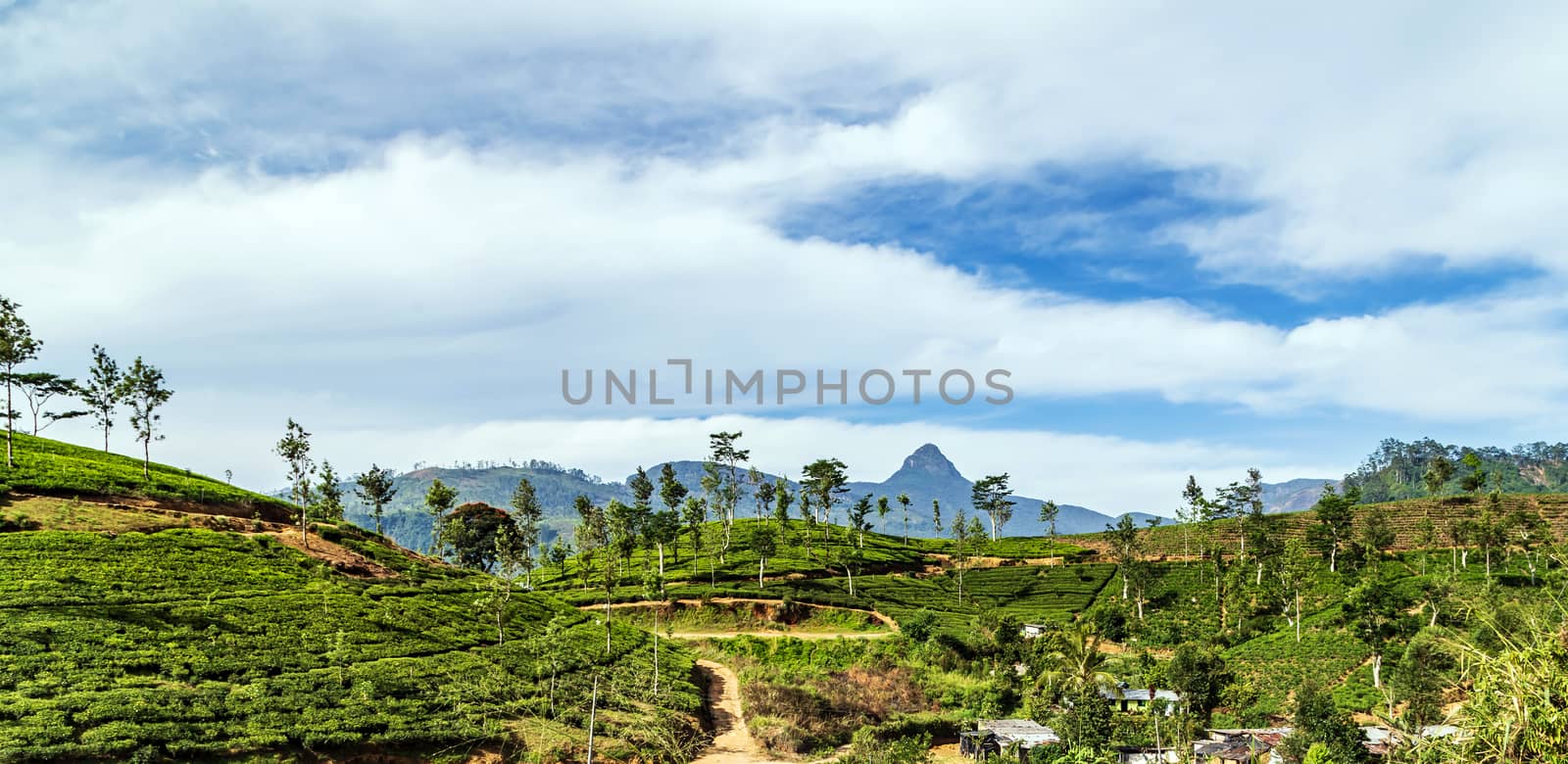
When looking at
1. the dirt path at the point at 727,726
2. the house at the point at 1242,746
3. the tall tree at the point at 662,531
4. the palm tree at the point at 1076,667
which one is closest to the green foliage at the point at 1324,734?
the house at the point at 1242,746

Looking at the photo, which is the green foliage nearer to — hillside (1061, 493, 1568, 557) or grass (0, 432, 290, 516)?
hillside (1061, 493, 1568, 557)

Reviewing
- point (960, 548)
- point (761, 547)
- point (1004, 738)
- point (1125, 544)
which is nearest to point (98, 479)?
point (761, 547)

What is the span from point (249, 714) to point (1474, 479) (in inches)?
5133

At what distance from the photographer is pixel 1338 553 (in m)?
80.8

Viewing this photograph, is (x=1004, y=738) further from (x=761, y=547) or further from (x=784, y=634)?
(x=761, y=547)

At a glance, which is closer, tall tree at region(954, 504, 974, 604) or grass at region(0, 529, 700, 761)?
grass at region(0, 529, 700, 761)

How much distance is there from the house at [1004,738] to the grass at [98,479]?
57215mm

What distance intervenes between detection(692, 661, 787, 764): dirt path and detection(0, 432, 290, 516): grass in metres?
40.0

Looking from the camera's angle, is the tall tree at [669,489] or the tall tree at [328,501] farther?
the tall tree at [669,489]

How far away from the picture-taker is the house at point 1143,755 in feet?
127

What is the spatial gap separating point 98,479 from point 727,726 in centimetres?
4814

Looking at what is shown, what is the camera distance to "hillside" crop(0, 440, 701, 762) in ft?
94.0

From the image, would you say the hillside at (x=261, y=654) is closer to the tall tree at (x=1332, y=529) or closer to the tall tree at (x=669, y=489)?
the tall tree at (x=669, y=489)

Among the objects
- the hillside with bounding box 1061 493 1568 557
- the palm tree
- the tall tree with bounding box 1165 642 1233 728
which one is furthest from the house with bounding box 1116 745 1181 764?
the hillside with bounding box 1061 493 1568 557
